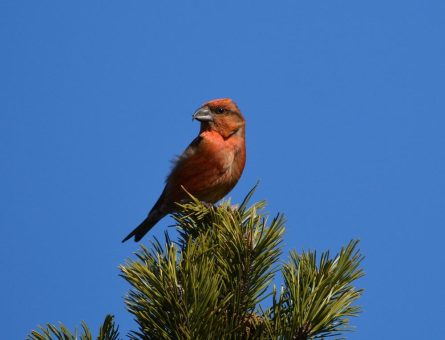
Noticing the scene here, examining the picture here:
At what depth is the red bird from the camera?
498 cm

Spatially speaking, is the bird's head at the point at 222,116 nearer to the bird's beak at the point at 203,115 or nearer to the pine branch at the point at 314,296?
the bird's beak at the point at 203,115

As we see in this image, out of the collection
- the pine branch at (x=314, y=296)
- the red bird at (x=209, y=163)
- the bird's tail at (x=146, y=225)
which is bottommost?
the pine branch at (x=314, y=296)

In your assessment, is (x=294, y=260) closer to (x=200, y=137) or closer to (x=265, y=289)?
(x=265, y=289)

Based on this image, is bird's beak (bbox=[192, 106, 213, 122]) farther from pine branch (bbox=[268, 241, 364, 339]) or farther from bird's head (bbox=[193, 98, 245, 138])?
pine branch (bbox=[268, 241, 364, 339])

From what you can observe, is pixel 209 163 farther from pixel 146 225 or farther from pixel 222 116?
pixel 146 225

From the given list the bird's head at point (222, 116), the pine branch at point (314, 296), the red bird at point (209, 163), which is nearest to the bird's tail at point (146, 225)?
the red bird at point (209, 163)

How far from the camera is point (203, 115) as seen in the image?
17.7ft

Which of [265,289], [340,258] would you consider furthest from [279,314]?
[340,258]

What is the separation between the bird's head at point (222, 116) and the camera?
5.36 meters

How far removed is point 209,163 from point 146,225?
0.79 m

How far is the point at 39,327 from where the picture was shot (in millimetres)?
2227

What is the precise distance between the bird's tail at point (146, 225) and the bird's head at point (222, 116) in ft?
2.73

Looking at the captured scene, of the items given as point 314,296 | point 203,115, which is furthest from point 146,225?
point 314,296

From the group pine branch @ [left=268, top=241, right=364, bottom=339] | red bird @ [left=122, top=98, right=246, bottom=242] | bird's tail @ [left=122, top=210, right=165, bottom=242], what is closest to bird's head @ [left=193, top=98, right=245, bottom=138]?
red bird @ [left=122, top=98, right=246, bottom=242]
